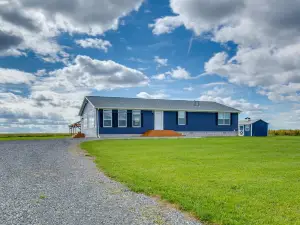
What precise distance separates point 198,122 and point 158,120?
214 inches

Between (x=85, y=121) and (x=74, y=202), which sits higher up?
(x=85, y=121)

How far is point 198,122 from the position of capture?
115 ft

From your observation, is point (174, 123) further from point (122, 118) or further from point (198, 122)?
point (122, 118)

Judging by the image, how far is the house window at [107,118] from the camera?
30.5m

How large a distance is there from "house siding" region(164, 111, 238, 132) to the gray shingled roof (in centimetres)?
70

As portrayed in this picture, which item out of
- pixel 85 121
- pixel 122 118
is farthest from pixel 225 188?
pixel 85 121

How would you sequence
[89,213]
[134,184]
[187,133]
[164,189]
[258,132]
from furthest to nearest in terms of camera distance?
[258,132] → [187,133] → [134,184] → [164,189] → [89,213]

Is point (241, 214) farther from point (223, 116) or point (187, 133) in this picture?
point (223, 116)

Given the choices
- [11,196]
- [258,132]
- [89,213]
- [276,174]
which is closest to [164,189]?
[89,213]

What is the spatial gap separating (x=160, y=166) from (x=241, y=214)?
5.26 m

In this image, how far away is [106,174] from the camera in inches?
332

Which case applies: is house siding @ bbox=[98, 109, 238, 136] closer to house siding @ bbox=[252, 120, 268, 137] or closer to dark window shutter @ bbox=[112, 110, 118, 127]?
dark window shutter @ bbox=[112, 110, 118, 127]

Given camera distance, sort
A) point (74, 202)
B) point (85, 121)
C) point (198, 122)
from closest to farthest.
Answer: point (74, 202), point (198, 122), point (85, 121)

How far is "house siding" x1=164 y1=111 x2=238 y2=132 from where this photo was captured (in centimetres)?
3369
